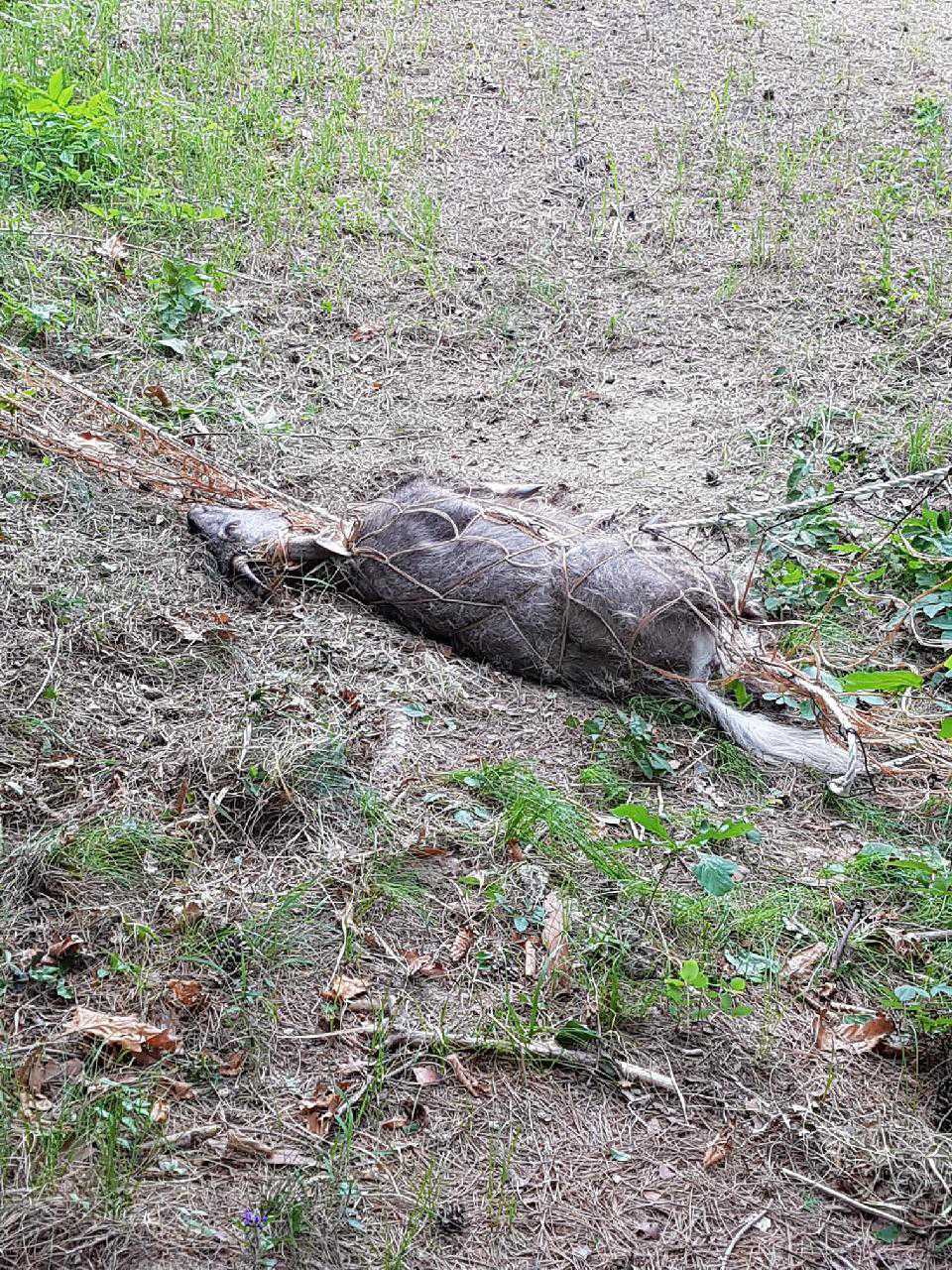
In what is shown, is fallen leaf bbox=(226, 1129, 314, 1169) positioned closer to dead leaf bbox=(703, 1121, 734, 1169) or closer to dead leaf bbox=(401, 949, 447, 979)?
dead leaf bbox=(401, 949, 447, 979)

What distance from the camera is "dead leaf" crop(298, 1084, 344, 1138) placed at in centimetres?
246

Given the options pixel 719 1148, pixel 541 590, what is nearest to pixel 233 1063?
pixel 719 1148

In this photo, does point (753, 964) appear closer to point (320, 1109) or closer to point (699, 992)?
point (699, 992)

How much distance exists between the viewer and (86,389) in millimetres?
4883

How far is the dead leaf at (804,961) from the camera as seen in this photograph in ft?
9.45

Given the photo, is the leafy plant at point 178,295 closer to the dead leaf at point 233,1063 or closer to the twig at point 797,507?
the twig at point 797,507

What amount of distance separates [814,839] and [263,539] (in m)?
2.11

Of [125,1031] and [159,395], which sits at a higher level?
[159,395]

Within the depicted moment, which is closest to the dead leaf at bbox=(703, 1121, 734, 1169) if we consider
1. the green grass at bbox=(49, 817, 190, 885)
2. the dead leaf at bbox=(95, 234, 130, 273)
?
the green grass at bbox=(49, 817, 190, 885)

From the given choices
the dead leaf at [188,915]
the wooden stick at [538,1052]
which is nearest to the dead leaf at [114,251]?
the dead leaf at [188,915]

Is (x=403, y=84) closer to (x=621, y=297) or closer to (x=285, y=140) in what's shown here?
(x=285, y=140)

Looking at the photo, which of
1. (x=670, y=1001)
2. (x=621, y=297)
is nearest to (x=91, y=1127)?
(x=670, y=1001)

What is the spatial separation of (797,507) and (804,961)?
6.70 ft

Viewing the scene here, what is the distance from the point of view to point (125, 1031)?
257 centimetres
